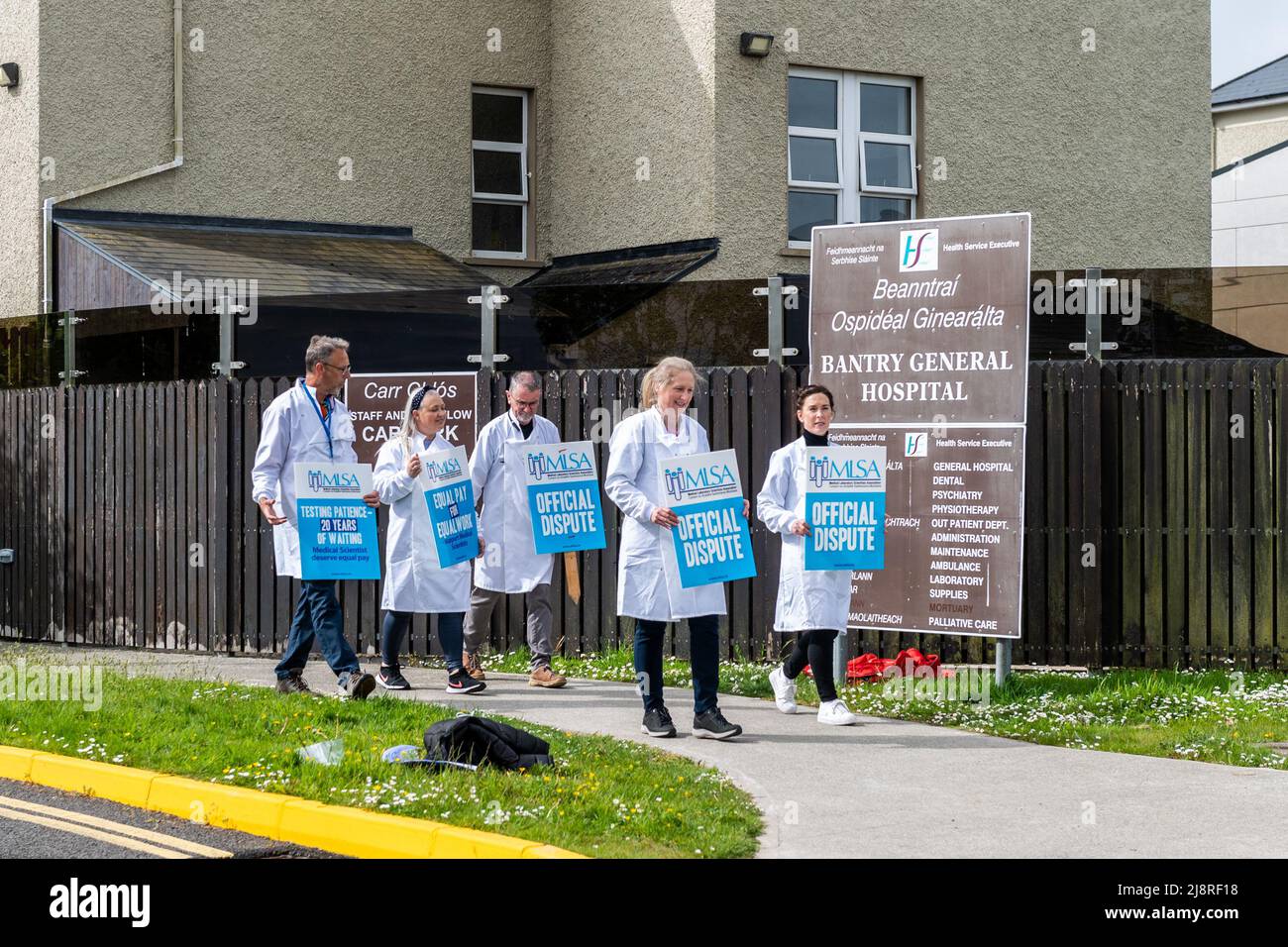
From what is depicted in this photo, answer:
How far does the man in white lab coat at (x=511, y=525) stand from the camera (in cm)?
1070

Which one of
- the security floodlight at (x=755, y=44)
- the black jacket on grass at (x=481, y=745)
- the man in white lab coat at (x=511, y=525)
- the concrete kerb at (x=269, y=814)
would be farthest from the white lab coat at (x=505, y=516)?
the security floodlight at (x=755, y=44)

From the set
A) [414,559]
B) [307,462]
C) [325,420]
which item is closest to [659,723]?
[414,559]

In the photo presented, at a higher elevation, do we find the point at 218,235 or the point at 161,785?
the point at 218,235

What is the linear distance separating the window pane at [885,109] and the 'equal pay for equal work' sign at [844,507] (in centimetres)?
859

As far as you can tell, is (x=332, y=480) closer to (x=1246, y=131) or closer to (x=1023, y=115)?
(x=1023, y=115)

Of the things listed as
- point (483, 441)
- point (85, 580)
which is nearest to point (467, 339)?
point (483, 441)

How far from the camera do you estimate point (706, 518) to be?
8.58m

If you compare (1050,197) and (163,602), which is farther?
(1050,197)

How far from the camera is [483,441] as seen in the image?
10.8 m

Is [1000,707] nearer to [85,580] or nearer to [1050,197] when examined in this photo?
[85,580]

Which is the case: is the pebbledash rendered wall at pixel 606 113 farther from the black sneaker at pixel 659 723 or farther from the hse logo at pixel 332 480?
the black sneaker at pixel 659 723

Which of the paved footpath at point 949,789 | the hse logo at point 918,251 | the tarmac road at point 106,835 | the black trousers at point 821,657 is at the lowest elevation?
the tarmac road at point 106,835

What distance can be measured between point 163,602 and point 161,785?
6310 millimetres
